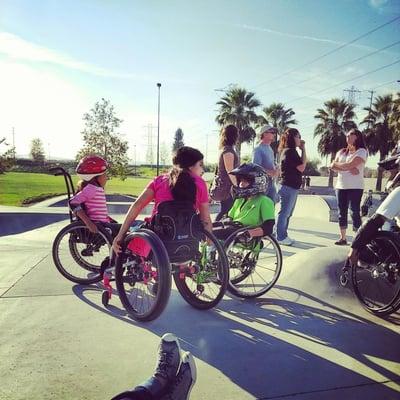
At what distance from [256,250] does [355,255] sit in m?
1.00

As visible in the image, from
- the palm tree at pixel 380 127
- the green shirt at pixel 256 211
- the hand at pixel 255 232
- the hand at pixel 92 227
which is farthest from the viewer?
the palm tree at pixel 380 127

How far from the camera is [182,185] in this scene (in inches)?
127

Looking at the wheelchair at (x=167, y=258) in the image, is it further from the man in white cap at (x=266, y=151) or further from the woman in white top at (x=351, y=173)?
the woman in white top at (x=351, y=173)

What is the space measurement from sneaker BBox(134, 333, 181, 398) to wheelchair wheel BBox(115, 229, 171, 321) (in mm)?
802

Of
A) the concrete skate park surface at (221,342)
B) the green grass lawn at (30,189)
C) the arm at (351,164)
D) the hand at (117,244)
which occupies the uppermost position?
the arm at (351,164)

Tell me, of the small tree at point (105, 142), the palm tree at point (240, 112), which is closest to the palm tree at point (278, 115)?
the palm tree at point (240, 112)

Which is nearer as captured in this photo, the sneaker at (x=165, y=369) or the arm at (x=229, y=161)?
the sneaker at (x=165, y=369)

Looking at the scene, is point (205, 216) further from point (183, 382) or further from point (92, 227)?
point (183, 382)

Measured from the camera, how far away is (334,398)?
2193 mm

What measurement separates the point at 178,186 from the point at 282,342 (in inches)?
59.6

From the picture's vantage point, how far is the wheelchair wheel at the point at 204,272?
10.7 feet

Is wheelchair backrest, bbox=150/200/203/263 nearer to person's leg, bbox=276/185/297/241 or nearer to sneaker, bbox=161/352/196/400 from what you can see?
sneaker, bbox=161/352/196/400

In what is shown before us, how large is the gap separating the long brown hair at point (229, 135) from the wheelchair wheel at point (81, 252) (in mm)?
2152

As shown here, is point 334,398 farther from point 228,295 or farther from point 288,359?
point 228,295
